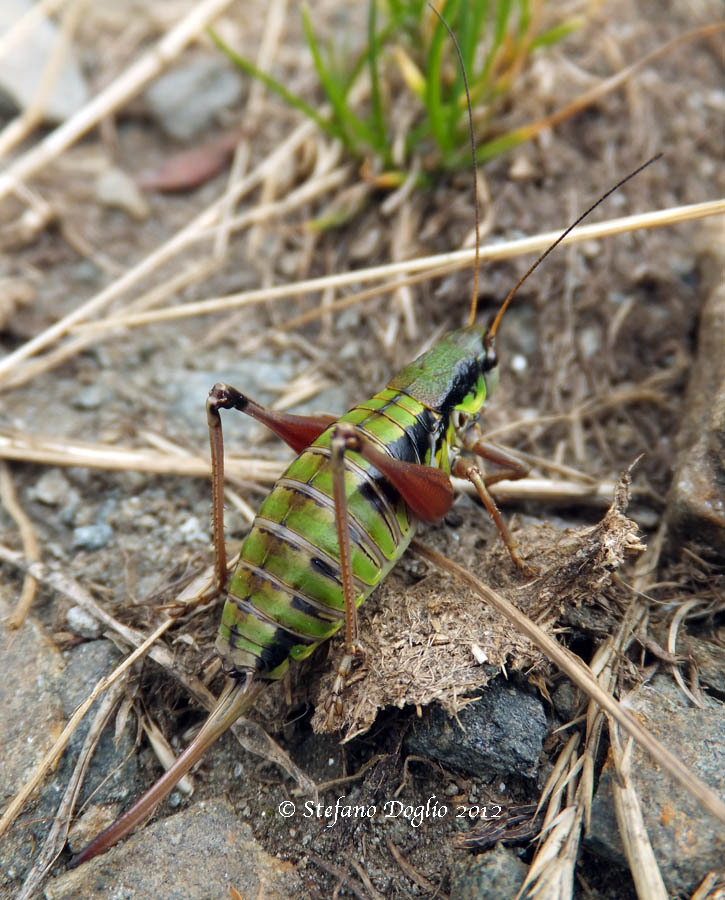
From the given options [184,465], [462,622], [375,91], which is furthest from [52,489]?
[375,91]

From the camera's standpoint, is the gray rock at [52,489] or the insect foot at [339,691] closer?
the insect foot at [339,691]

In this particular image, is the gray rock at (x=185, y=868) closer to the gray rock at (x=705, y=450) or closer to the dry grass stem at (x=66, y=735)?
the dry grass stem at (x=66, y=735)

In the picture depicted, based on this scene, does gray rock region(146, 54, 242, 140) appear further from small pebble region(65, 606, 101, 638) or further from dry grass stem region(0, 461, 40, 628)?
small pebble region(65, 606, 101, 638)

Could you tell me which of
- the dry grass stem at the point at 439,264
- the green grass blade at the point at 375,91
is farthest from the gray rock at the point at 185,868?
the green grass blade at the point at 375,91

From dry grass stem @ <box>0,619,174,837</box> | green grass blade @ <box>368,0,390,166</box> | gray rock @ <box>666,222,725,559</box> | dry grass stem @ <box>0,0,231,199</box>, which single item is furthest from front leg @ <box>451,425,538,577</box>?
dry grass stem @ <box>0,0,231,199</box>

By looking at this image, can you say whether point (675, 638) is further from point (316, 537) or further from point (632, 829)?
point (316, 537)

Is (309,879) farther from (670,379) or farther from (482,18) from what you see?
(482,18)
